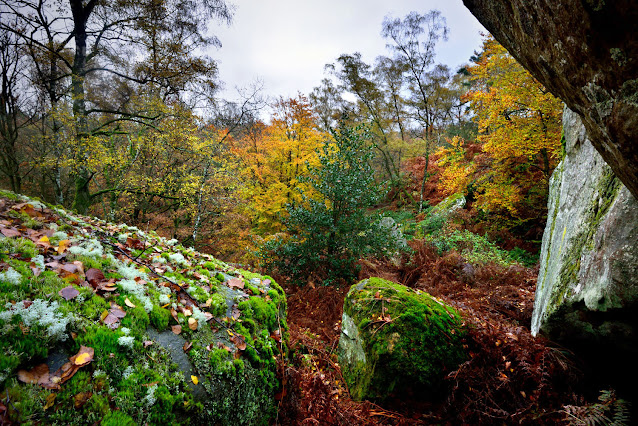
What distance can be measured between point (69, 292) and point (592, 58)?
3.09 meters

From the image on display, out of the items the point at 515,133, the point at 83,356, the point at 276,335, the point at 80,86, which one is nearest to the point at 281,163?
the point at 80,86

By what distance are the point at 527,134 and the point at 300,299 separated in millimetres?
8153

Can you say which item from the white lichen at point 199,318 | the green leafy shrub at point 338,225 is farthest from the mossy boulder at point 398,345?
the green leafy shrub at point 338,225

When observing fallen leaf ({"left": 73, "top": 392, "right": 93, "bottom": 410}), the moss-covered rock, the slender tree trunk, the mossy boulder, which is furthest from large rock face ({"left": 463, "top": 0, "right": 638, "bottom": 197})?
the slender tree trunk

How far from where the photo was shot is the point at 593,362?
2436 mm

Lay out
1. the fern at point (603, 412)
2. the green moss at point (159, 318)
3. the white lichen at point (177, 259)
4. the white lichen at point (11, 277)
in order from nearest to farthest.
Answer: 1. the white lichen at point (11, 277)
2. the green moss at point (159, 318)
3. the fern at point (603, 412)
4. the white lichen at point (177, 259)

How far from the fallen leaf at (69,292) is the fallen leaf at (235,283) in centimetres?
136

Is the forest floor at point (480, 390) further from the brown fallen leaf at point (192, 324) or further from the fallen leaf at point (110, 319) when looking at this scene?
the fallen leaf at point (110, 319)

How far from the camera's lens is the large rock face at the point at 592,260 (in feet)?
6.09

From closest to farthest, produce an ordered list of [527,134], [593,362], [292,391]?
1. [292,391]
2. [593,362]
3. [527,134]

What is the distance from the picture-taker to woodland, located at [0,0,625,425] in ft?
7.66

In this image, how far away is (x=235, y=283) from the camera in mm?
2818

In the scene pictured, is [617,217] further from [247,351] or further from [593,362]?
[247,351]

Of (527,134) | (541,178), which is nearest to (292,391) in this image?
(527,134)
